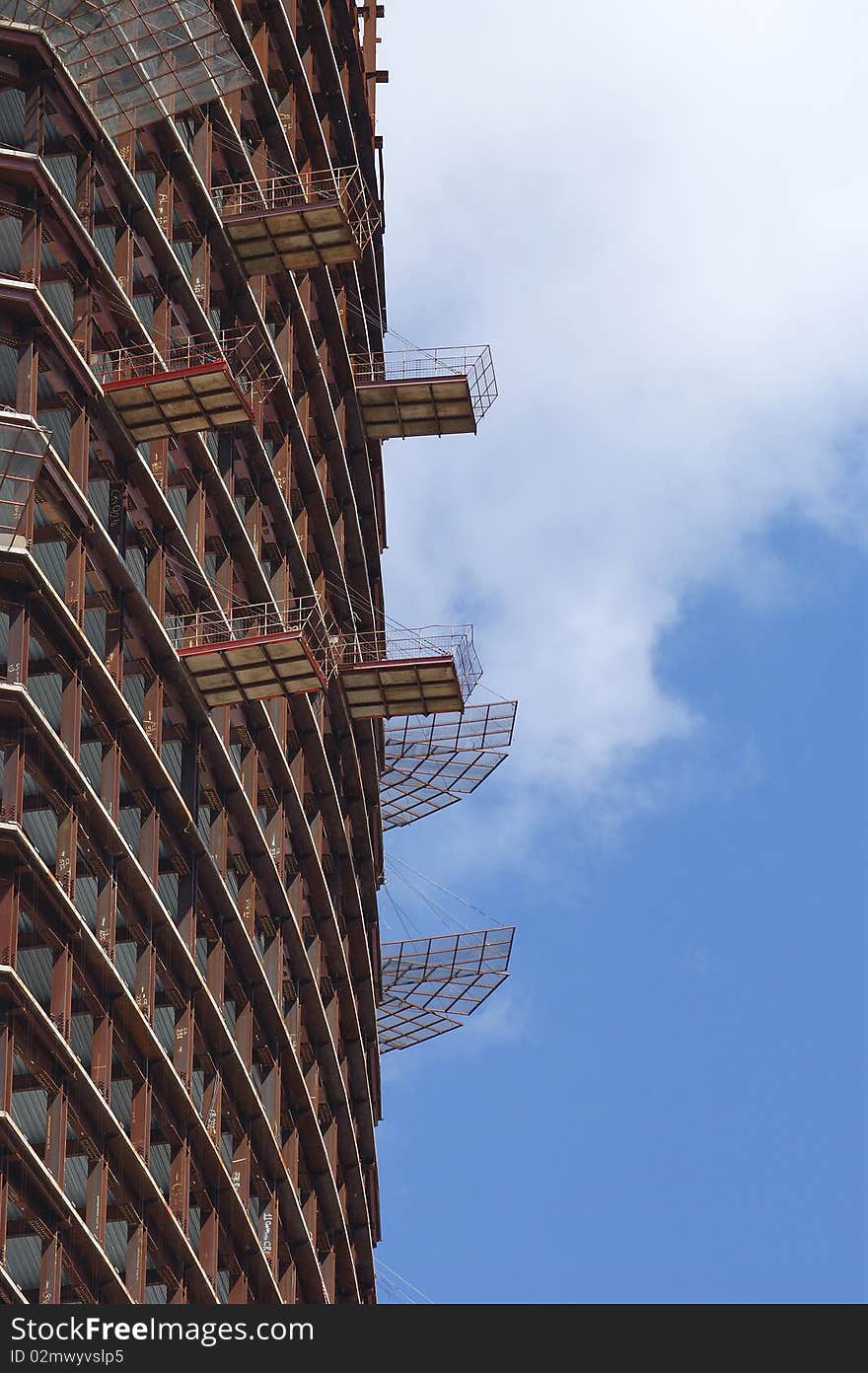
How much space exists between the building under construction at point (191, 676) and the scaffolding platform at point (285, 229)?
106 millimetres

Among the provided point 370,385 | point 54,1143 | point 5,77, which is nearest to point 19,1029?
point 54,1143

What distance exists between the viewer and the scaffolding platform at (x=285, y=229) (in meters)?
85.8

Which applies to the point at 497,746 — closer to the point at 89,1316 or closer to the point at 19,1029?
the point at 19,1029

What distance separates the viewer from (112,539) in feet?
244

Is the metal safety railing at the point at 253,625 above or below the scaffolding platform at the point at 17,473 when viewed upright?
above

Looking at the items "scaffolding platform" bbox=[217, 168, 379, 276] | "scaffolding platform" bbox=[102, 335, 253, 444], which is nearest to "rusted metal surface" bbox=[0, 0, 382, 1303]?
"scaffolding platform" bbox=[102, 335, 253, 444]

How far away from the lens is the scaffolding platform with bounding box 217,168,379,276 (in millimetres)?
85812

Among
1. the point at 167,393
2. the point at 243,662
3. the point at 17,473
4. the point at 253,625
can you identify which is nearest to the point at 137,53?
the point at 167,393

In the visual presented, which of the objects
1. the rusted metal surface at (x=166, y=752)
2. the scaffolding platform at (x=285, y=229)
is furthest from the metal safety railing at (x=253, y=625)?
the scaffolding platform at (x=285, y=229)

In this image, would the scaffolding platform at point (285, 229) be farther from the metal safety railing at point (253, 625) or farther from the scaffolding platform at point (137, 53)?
the scaffolding platform at point (137, 53)

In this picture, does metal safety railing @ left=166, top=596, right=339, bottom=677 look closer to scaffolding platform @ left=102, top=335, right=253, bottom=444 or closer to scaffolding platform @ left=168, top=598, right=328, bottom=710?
scaffolding platform @ left=168, top=598, right=328, bottom=710

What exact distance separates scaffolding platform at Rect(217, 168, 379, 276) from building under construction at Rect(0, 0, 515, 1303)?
106 millimetres

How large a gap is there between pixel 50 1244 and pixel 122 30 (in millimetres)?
26995

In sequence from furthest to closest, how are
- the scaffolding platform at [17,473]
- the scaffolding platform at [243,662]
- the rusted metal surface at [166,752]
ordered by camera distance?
the scaffolding platform at [243,662] < the rusted metal surface at [166,752] < the scaffolding platform at [17,473]
